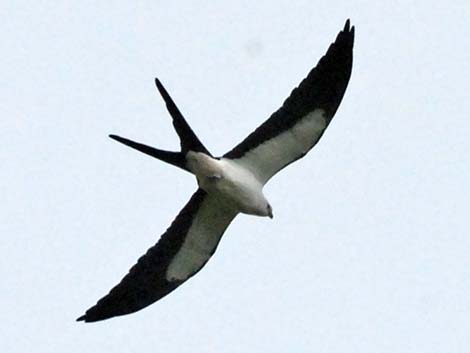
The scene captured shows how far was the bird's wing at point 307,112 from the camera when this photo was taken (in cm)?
1620

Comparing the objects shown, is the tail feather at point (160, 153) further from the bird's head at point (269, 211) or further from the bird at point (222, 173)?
the bird's head at point (269, 211)

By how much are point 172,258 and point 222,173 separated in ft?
4.91

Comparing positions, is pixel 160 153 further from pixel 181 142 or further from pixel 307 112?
pixel 307 112

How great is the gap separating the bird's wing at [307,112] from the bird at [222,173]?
1cm

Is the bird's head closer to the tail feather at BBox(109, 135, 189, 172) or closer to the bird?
the bird

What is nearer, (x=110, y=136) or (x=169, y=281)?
(x=110, y=136)

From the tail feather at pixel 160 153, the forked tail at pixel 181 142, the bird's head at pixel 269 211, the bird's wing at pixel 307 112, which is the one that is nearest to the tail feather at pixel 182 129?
the forked tail at pixel 181 142

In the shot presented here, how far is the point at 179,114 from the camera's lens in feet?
50.7

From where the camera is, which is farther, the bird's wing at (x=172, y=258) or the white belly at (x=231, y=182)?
the bird's wing at (x=172, y=258)

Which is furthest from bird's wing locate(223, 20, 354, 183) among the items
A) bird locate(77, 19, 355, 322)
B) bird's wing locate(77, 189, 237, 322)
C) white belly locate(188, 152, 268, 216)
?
bird's wing locate(77, 189, 237, 322)

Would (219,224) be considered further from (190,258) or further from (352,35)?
(352,35)

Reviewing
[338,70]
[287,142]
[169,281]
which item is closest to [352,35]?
[338,70]

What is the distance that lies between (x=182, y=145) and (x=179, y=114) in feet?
1.87

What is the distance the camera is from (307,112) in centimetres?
1625
